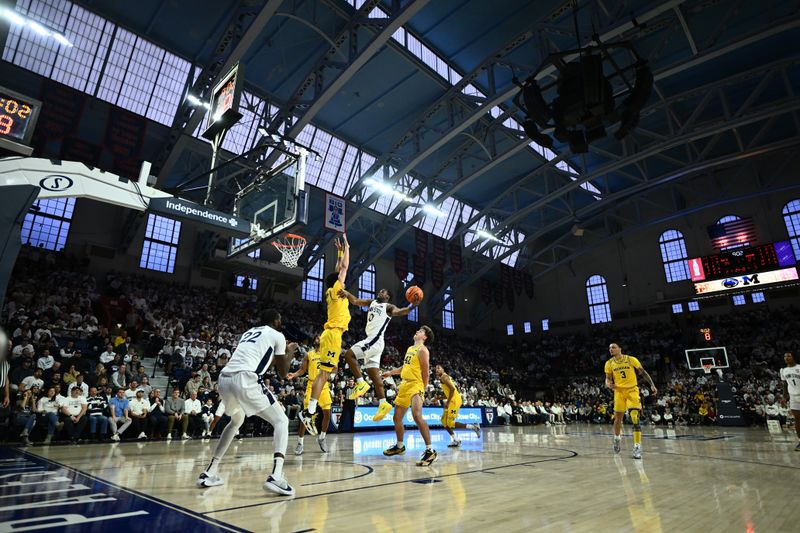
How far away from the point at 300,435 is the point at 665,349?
27.4 metres

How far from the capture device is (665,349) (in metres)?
27.2

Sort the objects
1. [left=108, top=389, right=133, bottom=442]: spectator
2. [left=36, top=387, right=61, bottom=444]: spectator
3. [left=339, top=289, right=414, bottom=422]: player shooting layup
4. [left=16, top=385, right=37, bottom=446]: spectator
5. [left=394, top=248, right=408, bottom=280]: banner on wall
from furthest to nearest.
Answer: [left=394, top=248, right=408, bottom=280]: banner on wall < [left=108, top=389, right=133, bottom=442]: spectator < [left=36, top=387, right=61, bottom=444]: spectator < [left=16, top=385, right=37, bottom=446]: spectator < [left=339, top=289, right=414, bottom=422]: player shooting layup

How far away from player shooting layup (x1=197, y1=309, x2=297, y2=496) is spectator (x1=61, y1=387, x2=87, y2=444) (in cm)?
686

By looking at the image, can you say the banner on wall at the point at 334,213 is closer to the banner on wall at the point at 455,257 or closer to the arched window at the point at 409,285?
the banner on wall at the point at 455,257

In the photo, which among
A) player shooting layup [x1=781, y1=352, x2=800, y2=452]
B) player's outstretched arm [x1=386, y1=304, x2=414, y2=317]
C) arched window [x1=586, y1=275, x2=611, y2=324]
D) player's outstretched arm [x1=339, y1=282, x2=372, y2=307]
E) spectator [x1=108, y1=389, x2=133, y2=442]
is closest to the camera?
player's outstretched arm [x1=386, y1=304, x2=414, y2=317]

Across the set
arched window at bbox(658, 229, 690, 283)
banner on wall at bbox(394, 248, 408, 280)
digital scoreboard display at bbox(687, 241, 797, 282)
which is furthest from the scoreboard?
banner on wall at bbox(394, 248, 408, 280)

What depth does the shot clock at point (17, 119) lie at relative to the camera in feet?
20.2

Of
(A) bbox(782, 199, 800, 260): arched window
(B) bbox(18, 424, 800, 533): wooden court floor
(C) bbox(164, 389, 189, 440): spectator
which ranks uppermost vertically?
(A) bbox(782, 199, 800, 260): arched window

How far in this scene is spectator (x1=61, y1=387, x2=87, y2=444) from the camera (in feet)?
29.1

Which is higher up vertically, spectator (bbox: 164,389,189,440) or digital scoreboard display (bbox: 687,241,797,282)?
digital scoreboard display (bbox: 687,241,797,282)

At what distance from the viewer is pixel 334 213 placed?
17656 mm

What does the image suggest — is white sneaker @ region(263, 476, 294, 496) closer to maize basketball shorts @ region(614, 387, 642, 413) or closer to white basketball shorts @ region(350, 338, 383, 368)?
white basketball shorts @ region(350, 338, 383, 368)

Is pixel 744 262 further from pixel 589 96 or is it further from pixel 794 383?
pixel 589 96

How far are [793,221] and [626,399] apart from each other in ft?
90.1
